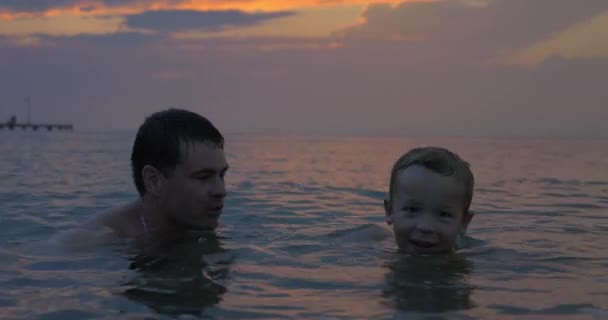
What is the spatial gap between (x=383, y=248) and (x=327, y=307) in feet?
6.46

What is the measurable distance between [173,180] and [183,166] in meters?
0.16

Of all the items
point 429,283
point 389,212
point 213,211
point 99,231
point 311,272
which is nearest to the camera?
point 429,283

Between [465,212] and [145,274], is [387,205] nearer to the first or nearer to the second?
[465,212]

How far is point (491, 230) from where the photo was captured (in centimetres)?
674

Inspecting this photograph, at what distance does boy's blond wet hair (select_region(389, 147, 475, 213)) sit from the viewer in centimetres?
446

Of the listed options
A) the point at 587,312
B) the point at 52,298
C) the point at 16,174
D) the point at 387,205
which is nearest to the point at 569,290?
the point at 587,312

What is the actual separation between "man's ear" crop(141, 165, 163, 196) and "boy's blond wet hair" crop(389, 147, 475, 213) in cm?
181

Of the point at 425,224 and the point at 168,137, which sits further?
the point at 168,137

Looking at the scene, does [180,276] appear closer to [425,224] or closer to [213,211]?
[213,211]

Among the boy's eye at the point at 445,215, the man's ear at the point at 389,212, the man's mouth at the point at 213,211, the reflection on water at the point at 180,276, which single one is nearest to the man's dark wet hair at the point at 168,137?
the man's mouth at the point at 213,211

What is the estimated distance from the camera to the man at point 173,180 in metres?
4.93

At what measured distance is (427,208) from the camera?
14.5 ft

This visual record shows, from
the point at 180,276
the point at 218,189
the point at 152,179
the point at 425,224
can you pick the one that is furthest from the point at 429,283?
the point at 152,179

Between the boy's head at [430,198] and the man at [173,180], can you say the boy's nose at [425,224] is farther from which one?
the man at [173,180]
